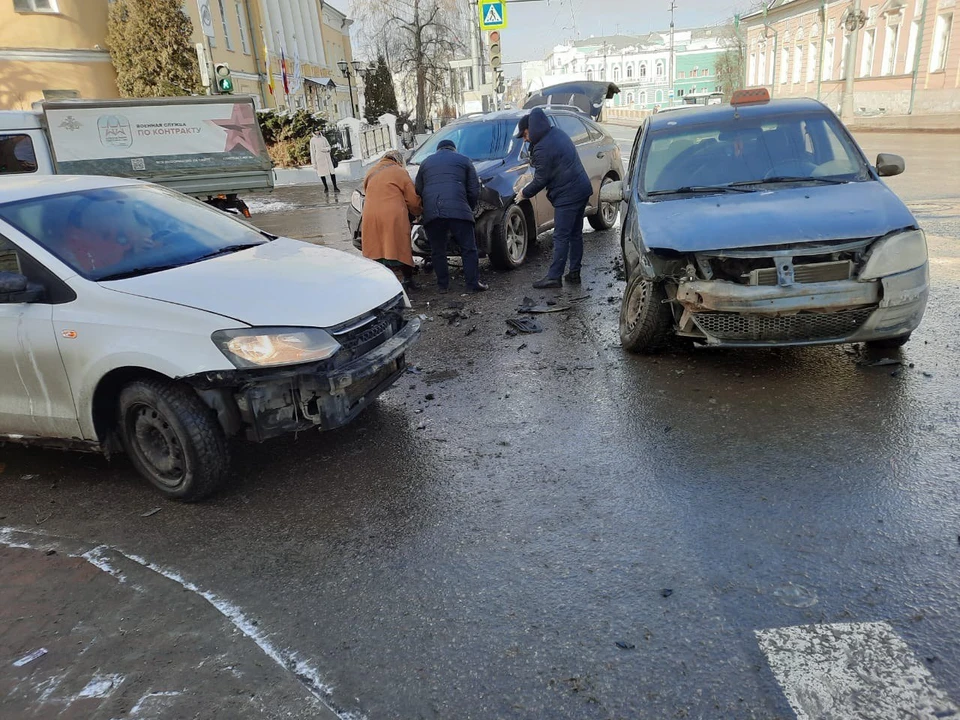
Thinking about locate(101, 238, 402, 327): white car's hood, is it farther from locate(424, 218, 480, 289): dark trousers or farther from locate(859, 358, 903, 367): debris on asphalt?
locate(859, 358, 903, 367): debris on asphalt

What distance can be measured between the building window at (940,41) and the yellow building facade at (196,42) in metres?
28.8

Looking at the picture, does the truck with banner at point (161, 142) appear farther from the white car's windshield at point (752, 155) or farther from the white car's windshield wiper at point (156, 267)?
the white car's windshield at point (752, 155)

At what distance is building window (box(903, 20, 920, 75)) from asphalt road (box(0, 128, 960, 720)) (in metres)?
40.5

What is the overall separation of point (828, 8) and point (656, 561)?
185ft

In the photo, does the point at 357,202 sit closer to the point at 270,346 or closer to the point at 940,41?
the point at 270,346

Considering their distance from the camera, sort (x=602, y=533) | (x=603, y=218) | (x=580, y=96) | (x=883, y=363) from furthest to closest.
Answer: (x=580, y=96) < (x=603, y=218) < (x=883, y=363) < (x=602, y=533)

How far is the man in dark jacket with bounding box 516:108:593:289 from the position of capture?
24.6 feet

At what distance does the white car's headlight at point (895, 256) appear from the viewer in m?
4.37

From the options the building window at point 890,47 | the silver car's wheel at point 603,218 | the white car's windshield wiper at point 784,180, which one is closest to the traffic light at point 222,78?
the silver car's wheel at point 603,218

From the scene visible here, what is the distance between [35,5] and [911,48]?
1599 inches

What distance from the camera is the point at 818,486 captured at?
139 inches

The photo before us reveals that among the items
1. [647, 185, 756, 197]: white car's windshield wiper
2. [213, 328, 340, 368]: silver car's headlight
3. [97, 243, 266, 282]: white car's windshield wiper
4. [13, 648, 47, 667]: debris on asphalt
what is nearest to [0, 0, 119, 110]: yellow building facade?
[97, 243, 266, 282]: white car's windshield wiper

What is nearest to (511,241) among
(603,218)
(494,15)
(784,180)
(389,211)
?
(389,211)

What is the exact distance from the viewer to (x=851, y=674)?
239cm
